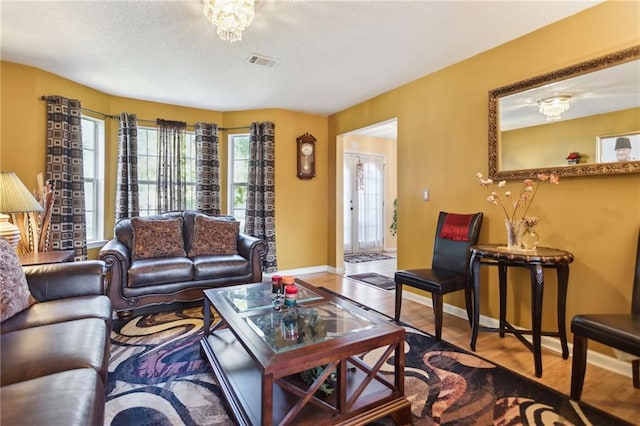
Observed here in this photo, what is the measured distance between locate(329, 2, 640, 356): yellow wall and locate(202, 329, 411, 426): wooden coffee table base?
1.66 metres

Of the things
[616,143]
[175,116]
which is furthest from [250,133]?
[616,143]

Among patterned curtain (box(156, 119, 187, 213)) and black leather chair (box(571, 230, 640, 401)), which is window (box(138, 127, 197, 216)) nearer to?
patterned curtain (box(156, 119, 187, 213))

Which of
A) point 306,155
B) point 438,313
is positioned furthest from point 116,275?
point 306,155

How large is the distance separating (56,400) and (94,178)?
375 cm

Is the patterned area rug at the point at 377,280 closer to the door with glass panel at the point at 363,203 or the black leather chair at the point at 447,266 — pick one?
the black leather chair at the point at 447,266

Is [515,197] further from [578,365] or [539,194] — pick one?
[578,365]

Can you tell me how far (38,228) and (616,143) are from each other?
4.87 m

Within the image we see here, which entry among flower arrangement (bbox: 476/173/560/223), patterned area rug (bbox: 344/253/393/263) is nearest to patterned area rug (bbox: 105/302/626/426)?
flower arrangement (bbox: 476/173/560/223)

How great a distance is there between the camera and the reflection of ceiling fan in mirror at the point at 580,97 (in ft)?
6.57

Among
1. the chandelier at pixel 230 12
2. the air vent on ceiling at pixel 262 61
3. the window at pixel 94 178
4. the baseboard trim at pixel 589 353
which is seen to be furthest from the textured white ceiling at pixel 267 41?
the baseboard trim at pixel 589 353

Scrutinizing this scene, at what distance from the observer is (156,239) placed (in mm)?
3348

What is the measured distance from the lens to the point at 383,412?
146 cm

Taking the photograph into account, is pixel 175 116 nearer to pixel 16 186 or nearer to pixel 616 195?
pixel 16 186

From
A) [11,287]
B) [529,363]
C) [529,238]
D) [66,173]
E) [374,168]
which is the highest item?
[374,168]
